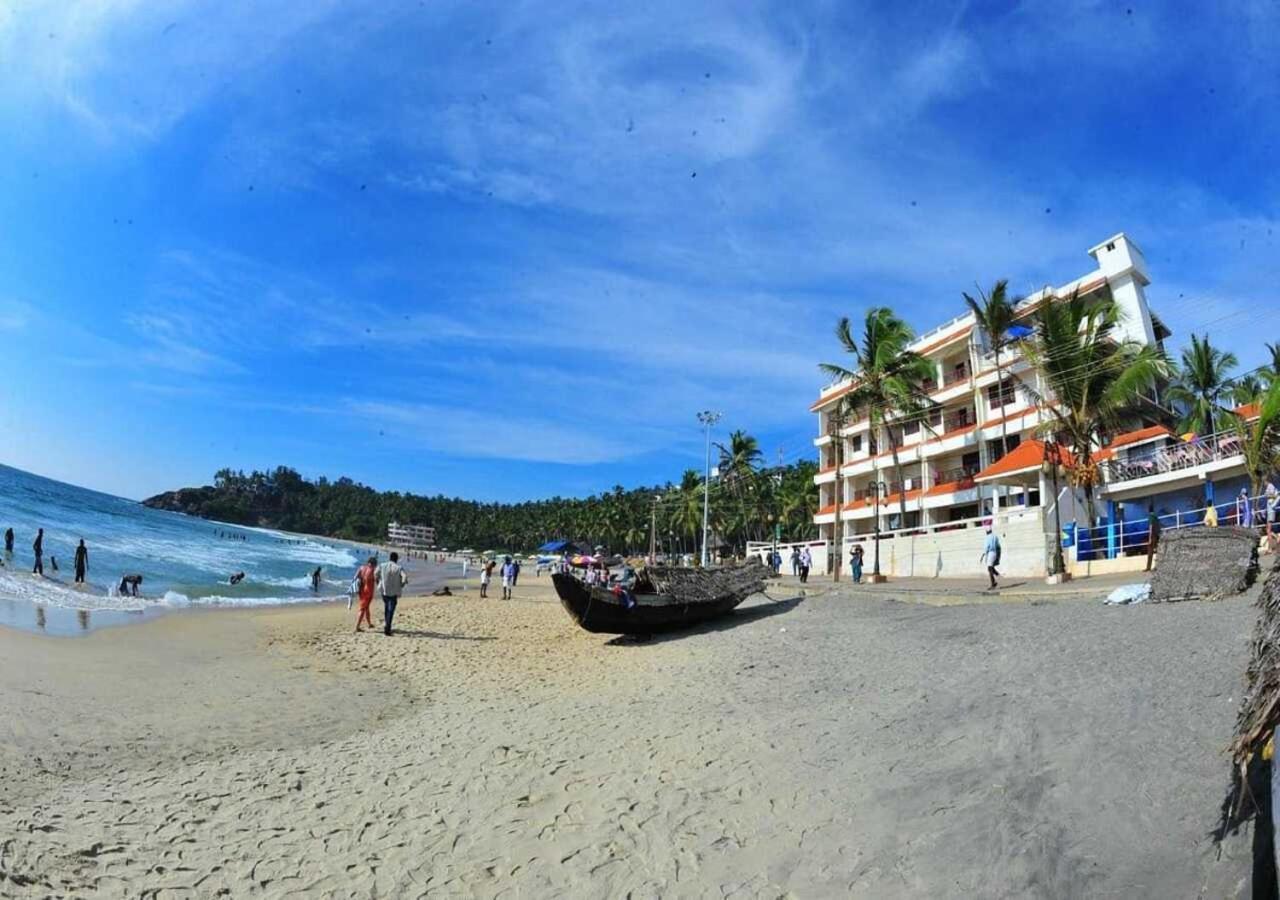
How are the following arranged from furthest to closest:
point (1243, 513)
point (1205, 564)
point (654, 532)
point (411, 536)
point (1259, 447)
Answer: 1. point (411, 536)
2. point (654, 532)
3. point (1243, 513)
4. point (1259, 447)
5. point (1205, 564)

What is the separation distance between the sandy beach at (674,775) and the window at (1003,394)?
2395 centimetres

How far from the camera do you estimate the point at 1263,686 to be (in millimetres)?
3682

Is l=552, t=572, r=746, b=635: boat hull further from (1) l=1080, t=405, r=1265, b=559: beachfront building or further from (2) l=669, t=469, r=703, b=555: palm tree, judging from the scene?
(2) l=669, t=469, r=703, b=555: palm tree

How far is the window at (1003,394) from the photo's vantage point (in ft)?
106

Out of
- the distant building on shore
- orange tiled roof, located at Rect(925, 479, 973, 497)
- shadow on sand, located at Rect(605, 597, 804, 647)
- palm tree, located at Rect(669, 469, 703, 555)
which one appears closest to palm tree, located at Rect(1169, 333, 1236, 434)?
orange tiled roof, located at Rect(925, 479, 973, 497)

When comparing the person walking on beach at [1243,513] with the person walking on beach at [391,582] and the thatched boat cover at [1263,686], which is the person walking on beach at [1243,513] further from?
the person walking on beach at [391,582]

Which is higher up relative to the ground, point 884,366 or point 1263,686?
point 884,366

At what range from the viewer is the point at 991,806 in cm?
510

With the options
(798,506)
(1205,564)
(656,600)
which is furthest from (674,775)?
(798,506)

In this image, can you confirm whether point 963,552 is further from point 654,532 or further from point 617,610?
point 654,532

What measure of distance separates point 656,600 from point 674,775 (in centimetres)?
979

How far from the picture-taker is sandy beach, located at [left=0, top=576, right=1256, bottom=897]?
467 cm

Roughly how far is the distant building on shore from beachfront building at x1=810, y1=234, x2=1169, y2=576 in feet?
393

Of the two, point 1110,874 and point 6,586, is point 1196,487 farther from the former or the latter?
point 6,586
